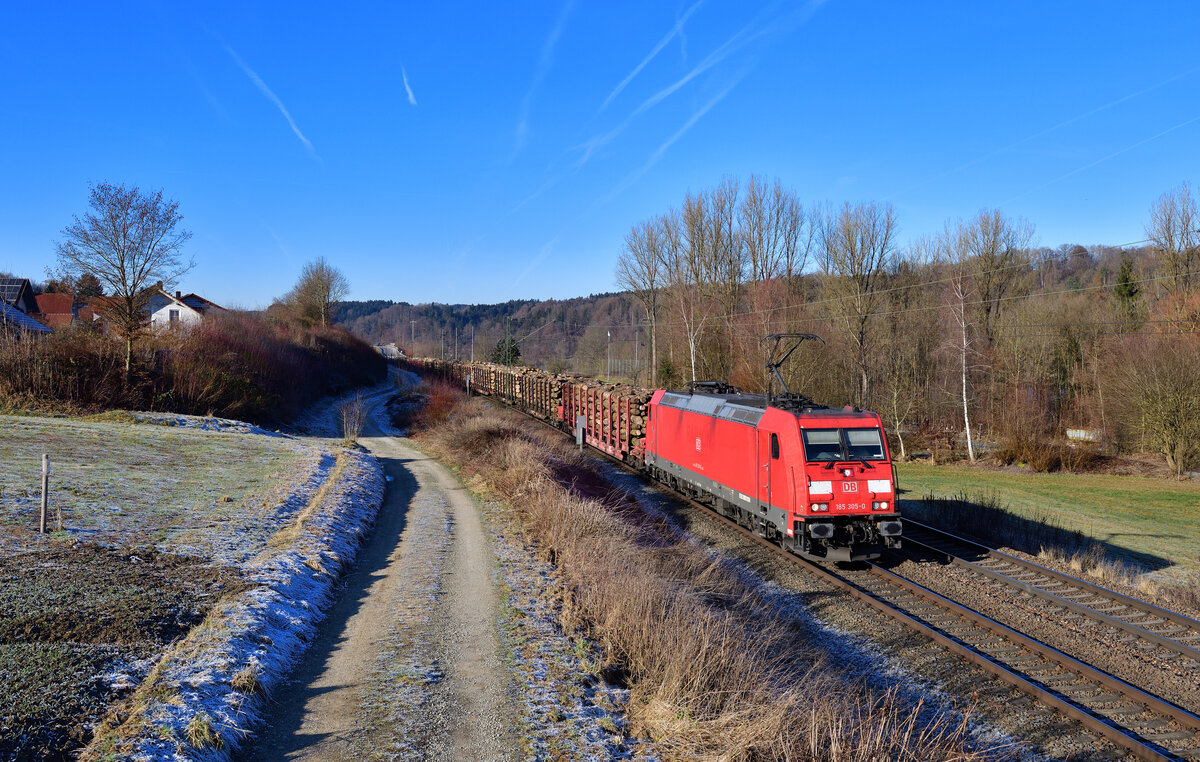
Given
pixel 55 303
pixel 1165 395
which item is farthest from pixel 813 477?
pixel 55 303

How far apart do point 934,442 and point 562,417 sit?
21691 millimetres

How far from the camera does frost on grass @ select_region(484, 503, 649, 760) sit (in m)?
5.87

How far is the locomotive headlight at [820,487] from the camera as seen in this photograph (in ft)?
40.4

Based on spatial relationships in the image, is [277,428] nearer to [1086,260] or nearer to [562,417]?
[562,417]

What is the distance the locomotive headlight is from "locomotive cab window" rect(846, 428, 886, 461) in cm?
71

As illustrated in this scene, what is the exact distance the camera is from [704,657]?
6969 millimetres

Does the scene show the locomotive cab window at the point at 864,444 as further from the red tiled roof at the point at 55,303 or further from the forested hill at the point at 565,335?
the forested hill at the point at 565,335

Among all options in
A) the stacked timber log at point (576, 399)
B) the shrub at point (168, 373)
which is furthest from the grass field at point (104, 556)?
the stacked timber log at point (576, 399)

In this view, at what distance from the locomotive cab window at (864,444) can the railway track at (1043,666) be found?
85.9 inches

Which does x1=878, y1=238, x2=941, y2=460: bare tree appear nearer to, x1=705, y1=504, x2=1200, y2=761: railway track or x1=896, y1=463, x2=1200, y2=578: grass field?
x1=896, y1=463, x2=1200, y2=578: grass field

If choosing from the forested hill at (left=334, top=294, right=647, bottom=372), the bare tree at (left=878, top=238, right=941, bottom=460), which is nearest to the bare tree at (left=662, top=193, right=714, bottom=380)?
the bare tree at (left=878, top=238, right=941, bottom=460)

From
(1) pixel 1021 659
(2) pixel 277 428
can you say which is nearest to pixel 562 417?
(2) pixel 277 428

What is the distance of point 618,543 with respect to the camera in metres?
12.0

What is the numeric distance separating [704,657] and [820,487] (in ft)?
20.4
